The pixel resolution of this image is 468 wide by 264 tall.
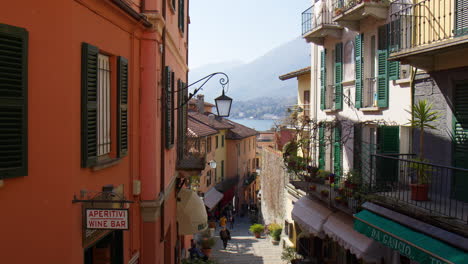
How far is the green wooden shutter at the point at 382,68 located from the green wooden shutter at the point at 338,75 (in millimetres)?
2876

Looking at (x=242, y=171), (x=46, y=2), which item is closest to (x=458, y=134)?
(x=46, y=2)

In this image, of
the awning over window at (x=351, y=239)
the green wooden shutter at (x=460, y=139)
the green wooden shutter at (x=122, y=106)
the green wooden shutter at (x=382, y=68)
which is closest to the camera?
the green wooden shutter at (x=122, y=106)

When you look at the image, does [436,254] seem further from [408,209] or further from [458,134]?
[458,134]

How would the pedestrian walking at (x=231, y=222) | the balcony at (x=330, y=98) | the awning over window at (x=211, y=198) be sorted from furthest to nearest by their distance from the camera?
the pedestrian walking at (x=231, y=222) < the awning over window at (x=211, y=198) < the balcony at (x=330, y=98)

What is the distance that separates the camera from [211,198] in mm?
36375

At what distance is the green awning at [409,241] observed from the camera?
7278 mm

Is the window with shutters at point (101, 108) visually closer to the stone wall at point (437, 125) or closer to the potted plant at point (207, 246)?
the stone wall at point (437, 125)

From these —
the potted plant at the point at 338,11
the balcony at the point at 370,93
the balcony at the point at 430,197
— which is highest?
the potted plant at the point at 338,11

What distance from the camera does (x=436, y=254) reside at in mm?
7422

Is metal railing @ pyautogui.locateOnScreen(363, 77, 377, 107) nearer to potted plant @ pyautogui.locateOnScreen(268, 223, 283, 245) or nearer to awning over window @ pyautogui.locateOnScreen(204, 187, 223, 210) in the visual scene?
potted plant @ pyautogui.locateOnScreen(268, 223, 283, 245)

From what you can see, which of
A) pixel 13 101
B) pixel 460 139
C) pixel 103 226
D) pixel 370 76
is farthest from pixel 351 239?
pixel 13 101

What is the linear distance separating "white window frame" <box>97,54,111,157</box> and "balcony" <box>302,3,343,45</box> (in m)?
11.3

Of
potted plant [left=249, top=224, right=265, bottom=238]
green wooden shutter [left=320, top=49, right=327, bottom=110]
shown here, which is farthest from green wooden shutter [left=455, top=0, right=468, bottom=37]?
potted plant [left=249, top=224, right=265, bottom=238]

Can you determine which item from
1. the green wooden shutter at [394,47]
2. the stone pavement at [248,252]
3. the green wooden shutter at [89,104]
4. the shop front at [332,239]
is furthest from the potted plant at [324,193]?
the green wooden shutter at [89,104]
